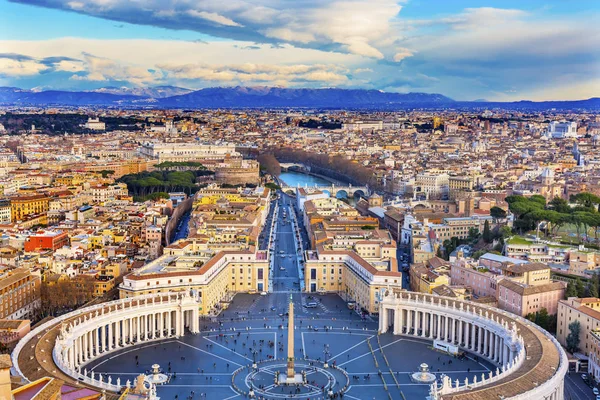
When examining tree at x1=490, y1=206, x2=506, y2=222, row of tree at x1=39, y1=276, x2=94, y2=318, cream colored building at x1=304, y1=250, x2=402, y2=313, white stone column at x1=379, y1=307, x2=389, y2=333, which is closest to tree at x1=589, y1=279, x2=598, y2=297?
cream colored building at x1=304, y1=250, x2=402, y2=313

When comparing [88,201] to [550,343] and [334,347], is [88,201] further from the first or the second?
[550,343]

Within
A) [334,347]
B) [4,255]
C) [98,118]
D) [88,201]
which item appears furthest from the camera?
[98,118]

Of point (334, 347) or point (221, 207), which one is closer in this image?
point (334, 347)

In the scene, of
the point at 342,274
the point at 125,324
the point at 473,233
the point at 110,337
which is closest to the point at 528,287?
the point at 342,274

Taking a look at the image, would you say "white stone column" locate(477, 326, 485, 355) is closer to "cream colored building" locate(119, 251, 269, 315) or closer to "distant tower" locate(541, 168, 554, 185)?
"cream colored building" locate(119, 251, 269, 315)

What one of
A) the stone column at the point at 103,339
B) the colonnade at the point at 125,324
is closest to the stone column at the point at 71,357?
the colonnade at the point at 125,324

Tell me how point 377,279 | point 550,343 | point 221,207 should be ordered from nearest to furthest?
point 550,343
point 377,279
point 221,207

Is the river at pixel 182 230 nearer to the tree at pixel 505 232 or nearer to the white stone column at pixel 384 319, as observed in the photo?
the tree at pixel 505 232

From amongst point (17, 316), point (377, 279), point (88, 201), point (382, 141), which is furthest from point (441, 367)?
point (382, 141)

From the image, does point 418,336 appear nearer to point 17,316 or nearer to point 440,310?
point 440,310
